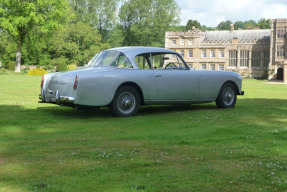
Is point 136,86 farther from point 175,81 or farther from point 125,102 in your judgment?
point 175,81

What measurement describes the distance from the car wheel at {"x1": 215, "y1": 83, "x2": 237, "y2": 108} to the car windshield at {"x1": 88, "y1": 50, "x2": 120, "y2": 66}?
3399 mm

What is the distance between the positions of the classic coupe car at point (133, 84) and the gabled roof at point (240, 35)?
231ft

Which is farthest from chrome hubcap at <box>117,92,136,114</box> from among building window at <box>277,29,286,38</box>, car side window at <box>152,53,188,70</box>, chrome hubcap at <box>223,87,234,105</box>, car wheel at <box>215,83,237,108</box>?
building window at <box>277,29,286,38</box>

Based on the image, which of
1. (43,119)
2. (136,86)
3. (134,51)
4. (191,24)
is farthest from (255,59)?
(43,119)

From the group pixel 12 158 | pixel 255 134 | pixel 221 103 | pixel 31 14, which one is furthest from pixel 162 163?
pixel 31 14

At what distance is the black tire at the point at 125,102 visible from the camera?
30.2ft

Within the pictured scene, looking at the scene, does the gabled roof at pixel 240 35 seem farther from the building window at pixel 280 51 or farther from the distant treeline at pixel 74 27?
the distant treeline at pixel 74 27

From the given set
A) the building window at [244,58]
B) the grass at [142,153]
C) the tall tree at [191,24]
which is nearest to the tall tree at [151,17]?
the building window at [244,58]

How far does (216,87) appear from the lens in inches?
437

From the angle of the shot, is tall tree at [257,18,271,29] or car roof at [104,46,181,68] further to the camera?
tall tree at [257,18,271,29]

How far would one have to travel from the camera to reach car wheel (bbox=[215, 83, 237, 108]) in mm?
11328

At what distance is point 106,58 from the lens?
9883 mm

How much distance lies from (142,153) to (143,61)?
5031mm

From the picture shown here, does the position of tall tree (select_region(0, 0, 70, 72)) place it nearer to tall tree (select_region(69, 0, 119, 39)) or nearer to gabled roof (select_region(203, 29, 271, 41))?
tall tree (select_region(69, 0, 119, 39))
